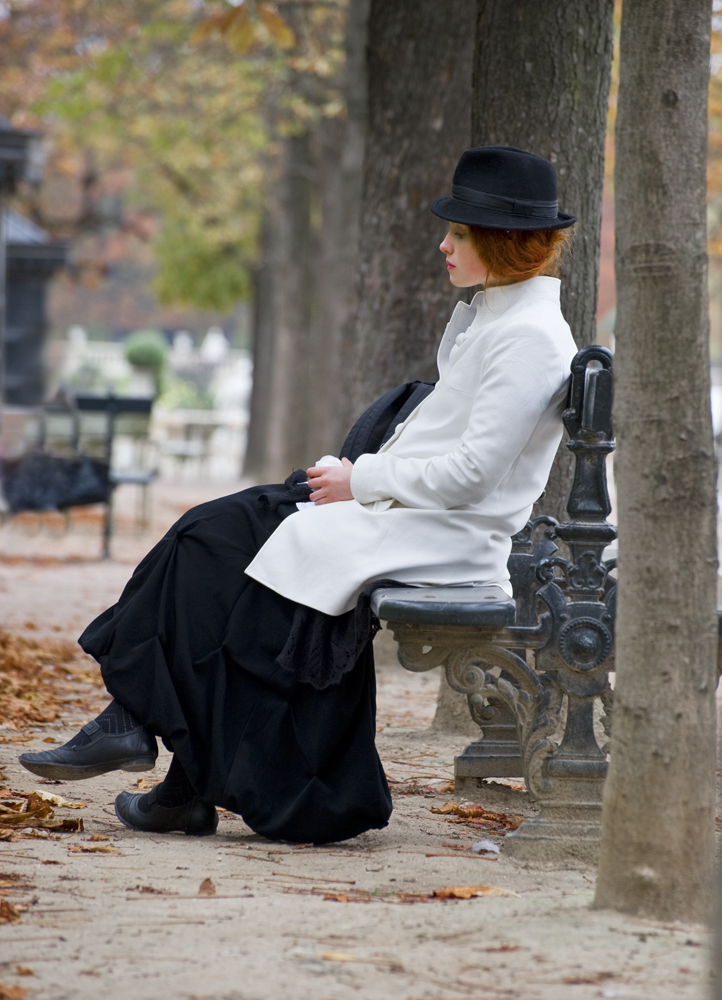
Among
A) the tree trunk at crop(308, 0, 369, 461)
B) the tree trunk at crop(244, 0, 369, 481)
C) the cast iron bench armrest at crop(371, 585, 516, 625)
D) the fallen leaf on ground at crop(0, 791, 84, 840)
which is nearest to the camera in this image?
the cast iron bench armrest at crop(371, 585, 516, 625)

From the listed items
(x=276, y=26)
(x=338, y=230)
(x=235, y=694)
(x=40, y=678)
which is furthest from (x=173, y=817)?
(x=338, y=230)

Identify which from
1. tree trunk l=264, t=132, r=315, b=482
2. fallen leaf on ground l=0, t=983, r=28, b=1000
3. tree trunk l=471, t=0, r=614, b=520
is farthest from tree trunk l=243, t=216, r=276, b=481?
fallen leaf on ground l=0, t=983, r=28, b=1000

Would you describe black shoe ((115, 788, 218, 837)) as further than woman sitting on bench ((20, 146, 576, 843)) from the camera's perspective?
Yes

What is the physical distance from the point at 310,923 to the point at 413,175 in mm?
4837

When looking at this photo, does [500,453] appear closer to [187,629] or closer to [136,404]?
[187,629]

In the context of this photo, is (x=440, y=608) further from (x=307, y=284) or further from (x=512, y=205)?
(x=307, y=284)

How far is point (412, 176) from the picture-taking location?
6785 millimetres

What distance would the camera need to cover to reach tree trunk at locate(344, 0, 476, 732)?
675 cm

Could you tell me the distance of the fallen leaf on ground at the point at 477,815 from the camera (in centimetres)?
397

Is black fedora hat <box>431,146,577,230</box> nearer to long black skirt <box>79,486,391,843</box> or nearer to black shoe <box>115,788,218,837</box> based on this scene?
long black skirt <box>79,486,391,843</box>

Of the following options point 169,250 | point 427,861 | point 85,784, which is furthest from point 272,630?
point 169,250

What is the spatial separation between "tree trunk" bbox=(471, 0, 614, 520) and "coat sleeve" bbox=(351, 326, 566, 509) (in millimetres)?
1647

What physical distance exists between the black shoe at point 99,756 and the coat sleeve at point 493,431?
3.21ft

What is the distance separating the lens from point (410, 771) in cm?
472
